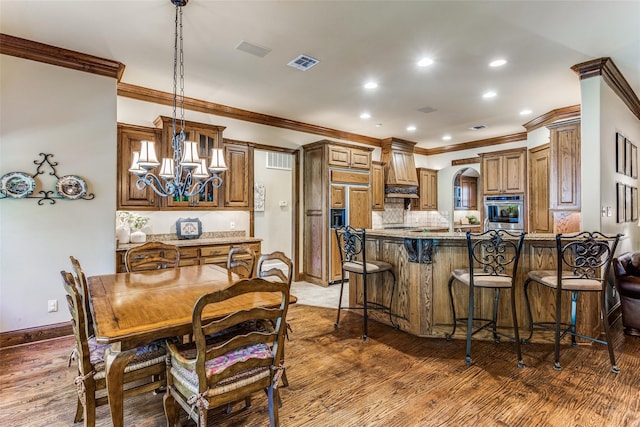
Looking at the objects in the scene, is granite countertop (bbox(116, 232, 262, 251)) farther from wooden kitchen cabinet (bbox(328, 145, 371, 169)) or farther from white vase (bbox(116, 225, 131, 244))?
wooden kitchen cabinet (bbox(328, 145, 371, 169))

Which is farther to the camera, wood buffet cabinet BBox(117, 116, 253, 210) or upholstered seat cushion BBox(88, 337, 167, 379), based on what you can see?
wood buffet cabinet BBox(117, 116, 253, 210)

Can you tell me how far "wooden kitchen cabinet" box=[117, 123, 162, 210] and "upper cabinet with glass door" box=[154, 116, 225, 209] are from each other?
0.18 meters

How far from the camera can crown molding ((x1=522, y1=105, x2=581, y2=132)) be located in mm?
4988

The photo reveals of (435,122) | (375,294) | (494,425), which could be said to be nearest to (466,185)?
(435,122)

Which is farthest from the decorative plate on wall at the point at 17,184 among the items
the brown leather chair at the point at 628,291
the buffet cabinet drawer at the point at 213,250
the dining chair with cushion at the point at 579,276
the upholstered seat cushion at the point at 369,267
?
the brown leather chair at the point at 628,291

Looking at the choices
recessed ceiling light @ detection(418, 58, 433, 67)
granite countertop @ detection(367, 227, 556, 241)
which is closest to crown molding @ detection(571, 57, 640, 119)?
recessed ceiling light @ detection(418, 58, 433, 67)

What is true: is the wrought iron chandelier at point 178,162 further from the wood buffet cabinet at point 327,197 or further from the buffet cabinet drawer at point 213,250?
the wood buffet cabinet at point 327,197

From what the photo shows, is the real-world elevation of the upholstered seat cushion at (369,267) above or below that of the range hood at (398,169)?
below

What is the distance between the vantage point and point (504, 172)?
657cm

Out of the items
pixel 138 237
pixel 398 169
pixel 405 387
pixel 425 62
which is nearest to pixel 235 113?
pixel 138 237

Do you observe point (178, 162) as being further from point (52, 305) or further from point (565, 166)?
point (565, 166)

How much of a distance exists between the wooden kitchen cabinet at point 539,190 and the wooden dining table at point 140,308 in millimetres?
5273

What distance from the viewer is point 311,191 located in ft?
19.6

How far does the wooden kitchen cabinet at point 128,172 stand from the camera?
4086 mm
